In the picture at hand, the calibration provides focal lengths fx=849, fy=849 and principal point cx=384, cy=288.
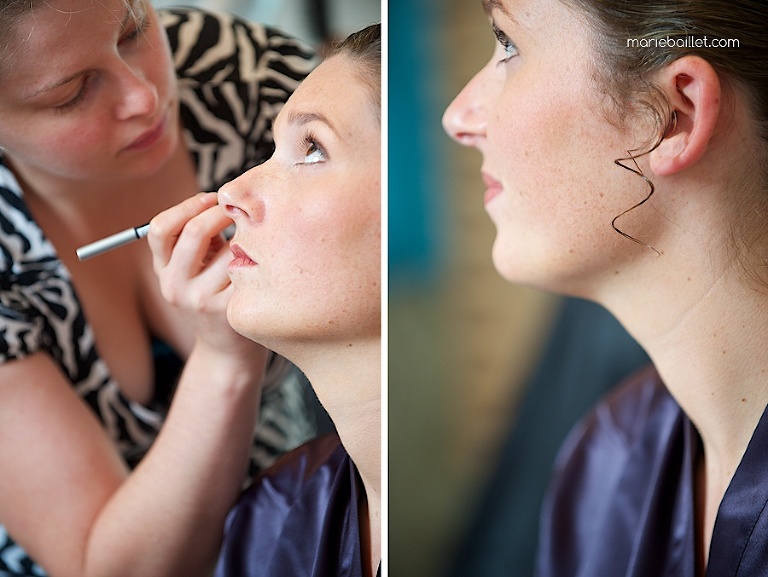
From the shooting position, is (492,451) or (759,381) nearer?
(759,381)

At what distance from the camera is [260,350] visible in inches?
37.5

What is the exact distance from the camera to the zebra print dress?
92cm

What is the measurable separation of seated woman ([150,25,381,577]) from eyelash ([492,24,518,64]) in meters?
0.13

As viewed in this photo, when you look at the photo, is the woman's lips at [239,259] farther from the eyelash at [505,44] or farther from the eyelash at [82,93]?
the eyelash at [505,44]

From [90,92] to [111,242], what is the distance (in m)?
0.16

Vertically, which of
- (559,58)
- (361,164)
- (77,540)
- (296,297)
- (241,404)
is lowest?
(77,540)

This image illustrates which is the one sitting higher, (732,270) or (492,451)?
(732,270)

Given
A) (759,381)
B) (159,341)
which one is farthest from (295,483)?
(759,381)

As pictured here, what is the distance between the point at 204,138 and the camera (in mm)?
960

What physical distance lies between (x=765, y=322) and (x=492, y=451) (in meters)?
0.36

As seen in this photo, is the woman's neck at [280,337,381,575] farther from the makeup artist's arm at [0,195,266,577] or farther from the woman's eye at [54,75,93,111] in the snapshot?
the woman's eye at [54,75,93,111]

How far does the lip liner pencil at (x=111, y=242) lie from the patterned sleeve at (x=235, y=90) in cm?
9

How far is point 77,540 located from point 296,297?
369 mm

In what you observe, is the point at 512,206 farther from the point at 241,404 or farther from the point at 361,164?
→ the point at 241,404
